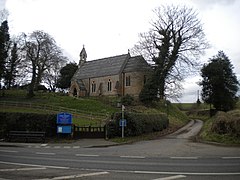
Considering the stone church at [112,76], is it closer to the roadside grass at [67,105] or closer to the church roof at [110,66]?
the church roof at [110,66]

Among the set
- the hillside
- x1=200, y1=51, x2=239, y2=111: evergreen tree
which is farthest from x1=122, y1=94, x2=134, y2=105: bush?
x1=200, y1=51, x2=239, y2=111: evergreen tree

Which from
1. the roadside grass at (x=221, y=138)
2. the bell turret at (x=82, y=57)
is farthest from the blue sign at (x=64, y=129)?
the bell turret at (x=82, y=57)

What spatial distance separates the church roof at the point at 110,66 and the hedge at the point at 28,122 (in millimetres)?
32215

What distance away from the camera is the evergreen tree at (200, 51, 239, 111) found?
5684 cm

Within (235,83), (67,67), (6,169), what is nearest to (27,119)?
(6,169)

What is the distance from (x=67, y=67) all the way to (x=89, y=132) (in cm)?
6408

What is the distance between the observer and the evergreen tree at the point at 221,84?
186ft

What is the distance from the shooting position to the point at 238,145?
21500mm

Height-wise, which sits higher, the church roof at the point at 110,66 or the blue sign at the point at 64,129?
the church roof at the point at 110,66

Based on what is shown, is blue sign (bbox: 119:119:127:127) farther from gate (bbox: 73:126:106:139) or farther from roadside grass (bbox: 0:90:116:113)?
roadside grass (bbox: 0:90:116:113)

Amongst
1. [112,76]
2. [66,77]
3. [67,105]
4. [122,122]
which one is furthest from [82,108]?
[66,77]

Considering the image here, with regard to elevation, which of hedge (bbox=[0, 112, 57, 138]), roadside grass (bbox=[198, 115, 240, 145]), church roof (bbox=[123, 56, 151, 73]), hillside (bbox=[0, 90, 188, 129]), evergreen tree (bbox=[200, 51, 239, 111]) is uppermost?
church roof (bbox=[123, 56, 151, 73])

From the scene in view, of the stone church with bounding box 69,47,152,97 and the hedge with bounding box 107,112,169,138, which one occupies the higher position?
the stone church with bounding box 69,47,152,97

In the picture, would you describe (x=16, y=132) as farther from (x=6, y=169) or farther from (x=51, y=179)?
(x=51, y=179)
